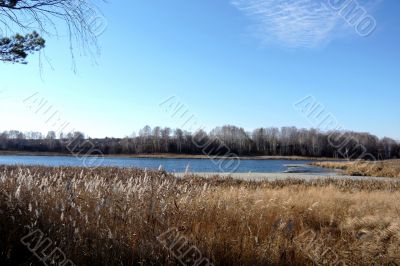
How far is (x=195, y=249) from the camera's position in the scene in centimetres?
481

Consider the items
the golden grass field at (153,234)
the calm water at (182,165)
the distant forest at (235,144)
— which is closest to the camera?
the golden grass field at (153,234)

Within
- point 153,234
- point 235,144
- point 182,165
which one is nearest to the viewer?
point 153,234

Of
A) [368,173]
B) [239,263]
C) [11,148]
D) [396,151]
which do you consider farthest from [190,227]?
[396,151]

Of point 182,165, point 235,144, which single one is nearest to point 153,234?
point 182,165

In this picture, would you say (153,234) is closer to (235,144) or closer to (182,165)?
(182,165)

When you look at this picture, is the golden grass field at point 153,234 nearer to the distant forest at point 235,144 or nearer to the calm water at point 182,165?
the calm water at point 182,165

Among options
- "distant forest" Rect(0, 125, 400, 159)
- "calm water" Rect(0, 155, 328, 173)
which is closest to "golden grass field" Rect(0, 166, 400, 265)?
"calm water" Rect(0, 155, 328, 173)

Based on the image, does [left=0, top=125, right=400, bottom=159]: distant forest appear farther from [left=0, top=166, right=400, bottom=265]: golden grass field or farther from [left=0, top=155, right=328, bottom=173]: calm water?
[left=0, top=166, right=400, bottom=265]: golden grass field

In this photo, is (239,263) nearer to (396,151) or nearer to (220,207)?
(220,207)

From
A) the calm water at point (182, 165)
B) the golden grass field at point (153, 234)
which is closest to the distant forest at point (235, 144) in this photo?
the calm water at point (182, 165)

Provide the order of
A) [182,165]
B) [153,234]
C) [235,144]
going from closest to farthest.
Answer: [153,234] < [182,165] < [235,144]

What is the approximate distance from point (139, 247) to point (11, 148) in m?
97.8

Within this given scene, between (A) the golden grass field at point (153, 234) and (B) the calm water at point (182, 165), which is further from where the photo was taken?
(B) the calm water at point (182, 165)

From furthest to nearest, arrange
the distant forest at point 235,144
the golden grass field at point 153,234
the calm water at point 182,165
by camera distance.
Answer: the distant forest at point 235,144 → the calm water at point 182,165 → the golden grass field at point 153,234
